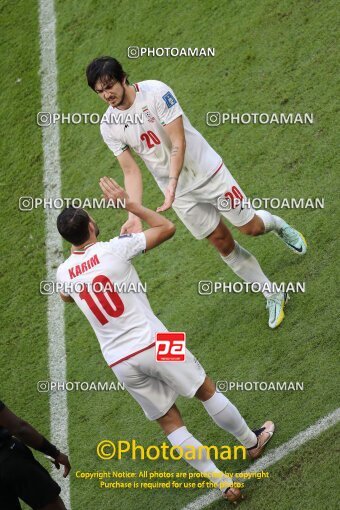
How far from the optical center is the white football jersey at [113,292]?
515cm

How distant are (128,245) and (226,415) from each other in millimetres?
1114

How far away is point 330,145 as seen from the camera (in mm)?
7117

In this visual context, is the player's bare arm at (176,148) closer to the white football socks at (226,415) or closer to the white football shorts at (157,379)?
the white football shorts at (157,379)

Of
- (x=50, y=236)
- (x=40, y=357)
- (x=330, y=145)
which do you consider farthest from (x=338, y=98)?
(x=40, y=357)

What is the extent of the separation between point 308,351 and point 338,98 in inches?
88.4

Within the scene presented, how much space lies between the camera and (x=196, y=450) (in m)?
5.36

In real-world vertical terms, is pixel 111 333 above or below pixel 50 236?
above

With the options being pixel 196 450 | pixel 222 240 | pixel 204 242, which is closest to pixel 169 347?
pixel 196 450

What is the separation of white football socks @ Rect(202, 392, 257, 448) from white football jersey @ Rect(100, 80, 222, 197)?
140cm

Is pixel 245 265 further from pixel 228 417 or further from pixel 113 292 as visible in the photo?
pixel 113 292

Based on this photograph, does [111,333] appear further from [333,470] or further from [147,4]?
[147,4]

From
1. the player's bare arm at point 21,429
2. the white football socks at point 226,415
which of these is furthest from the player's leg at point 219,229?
the player's bare arm at point 21,429

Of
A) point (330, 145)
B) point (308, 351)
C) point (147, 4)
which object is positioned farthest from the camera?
point (147, 4)

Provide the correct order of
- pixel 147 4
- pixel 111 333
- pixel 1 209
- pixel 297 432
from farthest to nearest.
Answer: pixel 147 4 → pixel 1 209 → pixel 297 432 → pixel 111 333
